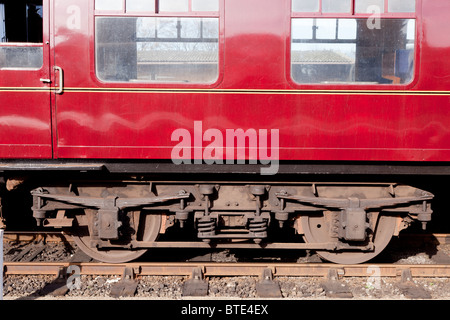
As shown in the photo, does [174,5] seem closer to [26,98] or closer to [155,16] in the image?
[155,16]

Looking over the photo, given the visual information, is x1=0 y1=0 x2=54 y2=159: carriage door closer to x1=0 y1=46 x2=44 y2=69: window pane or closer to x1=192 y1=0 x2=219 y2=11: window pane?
x1=0 y1=46 x2=44 y2=69: window pane

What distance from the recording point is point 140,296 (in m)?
4.64

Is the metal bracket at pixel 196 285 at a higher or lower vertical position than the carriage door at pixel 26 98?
lower

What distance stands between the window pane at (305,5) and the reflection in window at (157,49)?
785 millimetres

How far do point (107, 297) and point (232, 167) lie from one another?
73.7 inches

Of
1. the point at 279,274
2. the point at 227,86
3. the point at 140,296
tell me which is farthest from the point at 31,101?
the point at 279,274

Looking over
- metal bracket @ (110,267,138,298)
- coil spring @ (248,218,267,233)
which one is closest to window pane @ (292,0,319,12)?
coil spring @ (248,218,267,233)

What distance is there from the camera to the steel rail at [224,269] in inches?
198

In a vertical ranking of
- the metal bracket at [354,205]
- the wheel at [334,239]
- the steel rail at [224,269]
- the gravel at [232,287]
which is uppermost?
the metal bracket at [354,205]

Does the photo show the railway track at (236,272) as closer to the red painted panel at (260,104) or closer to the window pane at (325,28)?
the red painted panel at (260,104)

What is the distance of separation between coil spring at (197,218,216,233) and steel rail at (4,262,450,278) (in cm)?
44

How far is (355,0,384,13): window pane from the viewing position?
4.37m

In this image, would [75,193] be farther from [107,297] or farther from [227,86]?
[227,86]

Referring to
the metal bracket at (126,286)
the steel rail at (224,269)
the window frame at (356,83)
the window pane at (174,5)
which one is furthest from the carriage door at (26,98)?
the window frame at (356,83)
